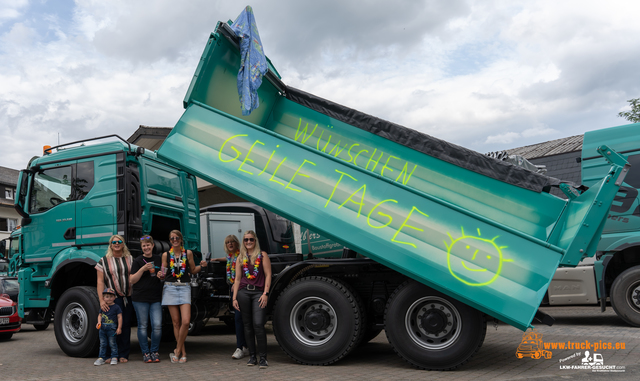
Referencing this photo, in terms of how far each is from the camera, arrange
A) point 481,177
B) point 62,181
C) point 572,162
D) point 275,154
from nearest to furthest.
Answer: point 275,154 → point 481,177 → point 62,181 → point 572,162

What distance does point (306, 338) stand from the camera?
5953mm

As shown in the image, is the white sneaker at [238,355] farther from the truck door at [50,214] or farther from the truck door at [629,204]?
the truck door at [629,204]

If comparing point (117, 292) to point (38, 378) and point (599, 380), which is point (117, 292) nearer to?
point (38, 378)

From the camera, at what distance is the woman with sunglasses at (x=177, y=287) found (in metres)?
6.31

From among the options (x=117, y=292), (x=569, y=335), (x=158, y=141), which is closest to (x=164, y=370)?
(x=117, y=292)

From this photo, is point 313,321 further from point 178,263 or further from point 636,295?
point 636,295

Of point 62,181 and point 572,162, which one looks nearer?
point 62,181

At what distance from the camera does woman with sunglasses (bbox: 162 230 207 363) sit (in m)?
6.31

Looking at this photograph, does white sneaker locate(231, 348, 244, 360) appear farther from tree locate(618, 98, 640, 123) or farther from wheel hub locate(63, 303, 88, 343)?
tree locate(618, 98, 640, 123)

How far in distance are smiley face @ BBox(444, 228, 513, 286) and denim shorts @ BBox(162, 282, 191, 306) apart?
3.39m

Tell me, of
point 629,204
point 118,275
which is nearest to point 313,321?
point 118,275

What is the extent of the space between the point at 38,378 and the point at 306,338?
10.0 feet

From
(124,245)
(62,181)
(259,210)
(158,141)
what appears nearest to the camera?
(124,245)

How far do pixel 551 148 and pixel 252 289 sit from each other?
15636mm
